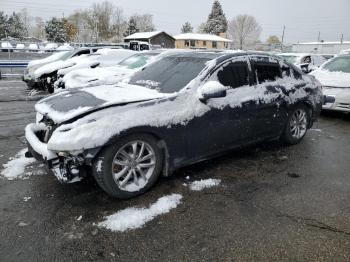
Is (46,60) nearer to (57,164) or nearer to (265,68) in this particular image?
(265,68)

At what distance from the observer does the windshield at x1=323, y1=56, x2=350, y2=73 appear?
8.44m

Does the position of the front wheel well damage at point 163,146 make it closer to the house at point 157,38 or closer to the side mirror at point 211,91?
the side mirror at point 211,91

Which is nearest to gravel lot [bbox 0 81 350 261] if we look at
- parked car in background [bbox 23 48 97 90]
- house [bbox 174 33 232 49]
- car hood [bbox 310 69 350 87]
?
car hood [bbox 310 69 350 87]

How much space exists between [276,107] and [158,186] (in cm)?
222

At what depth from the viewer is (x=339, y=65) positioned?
8688 millimetres

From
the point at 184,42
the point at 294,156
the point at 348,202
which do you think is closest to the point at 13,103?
the point at 294,156

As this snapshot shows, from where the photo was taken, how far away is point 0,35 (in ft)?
229

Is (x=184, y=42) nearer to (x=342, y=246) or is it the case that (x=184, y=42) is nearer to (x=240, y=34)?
(x=240, y=34)

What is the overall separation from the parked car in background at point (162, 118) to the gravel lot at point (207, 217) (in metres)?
0.35

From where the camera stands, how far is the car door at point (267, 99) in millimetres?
4842

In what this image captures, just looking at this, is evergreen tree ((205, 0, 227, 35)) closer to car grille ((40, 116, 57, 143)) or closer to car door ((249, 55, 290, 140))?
car door ((249, 55, 290, 140))

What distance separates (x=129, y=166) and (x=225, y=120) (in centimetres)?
141

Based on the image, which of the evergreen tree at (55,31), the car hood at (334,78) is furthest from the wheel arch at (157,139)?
the evergreen tree at (55,31)

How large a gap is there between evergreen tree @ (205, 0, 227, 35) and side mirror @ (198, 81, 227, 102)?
71.1 m
